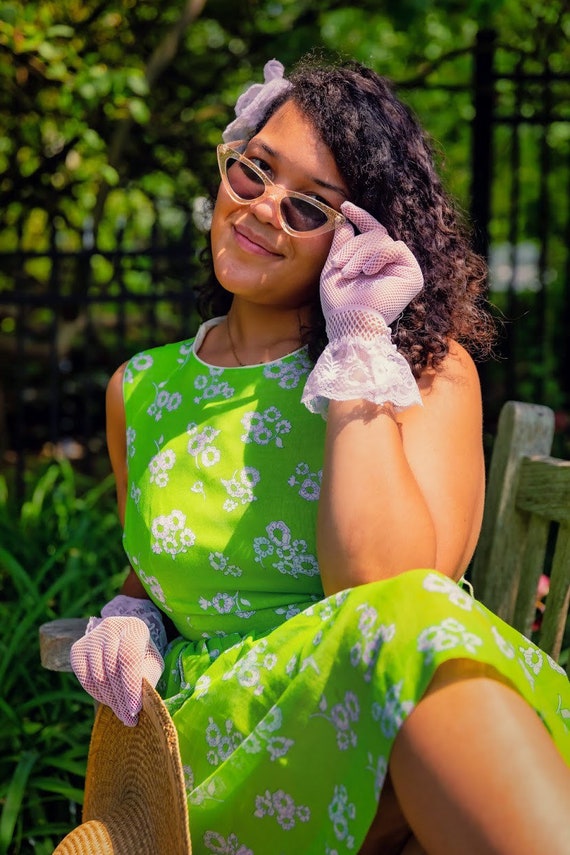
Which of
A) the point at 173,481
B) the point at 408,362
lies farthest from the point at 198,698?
the point at 408,362

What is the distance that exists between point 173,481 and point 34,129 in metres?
3.34

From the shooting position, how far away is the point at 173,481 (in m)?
1.94

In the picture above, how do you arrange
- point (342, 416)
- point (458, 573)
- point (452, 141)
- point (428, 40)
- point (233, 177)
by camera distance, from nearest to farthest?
point (342, 416) < point (458, 573) < point (233, 177) < point (428, 40) < point (452, 141)

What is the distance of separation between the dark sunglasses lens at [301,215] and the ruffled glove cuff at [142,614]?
76 centimetres

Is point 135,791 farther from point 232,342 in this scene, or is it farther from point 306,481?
point 232,342

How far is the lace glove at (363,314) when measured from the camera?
1.72 m

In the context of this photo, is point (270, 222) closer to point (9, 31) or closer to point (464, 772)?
point (464, 772)

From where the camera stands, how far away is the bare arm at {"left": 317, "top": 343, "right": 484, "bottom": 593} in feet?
5.41

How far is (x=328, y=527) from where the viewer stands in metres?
1.67

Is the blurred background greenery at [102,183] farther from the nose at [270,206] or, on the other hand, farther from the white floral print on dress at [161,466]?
the white floral print on dress at [161,466]

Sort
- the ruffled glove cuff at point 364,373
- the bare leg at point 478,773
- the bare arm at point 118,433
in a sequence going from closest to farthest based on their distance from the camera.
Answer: the bare leg at point 478,773
the ruffled glove cuff at point 364,373
the bare arm at point 118,433

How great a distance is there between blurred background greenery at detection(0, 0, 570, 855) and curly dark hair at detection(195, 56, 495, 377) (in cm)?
34

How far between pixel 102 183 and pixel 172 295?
0.65 meters

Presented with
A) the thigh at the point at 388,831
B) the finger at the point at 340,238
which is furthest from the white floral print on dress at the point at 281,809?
the finger at the point at 340,238
